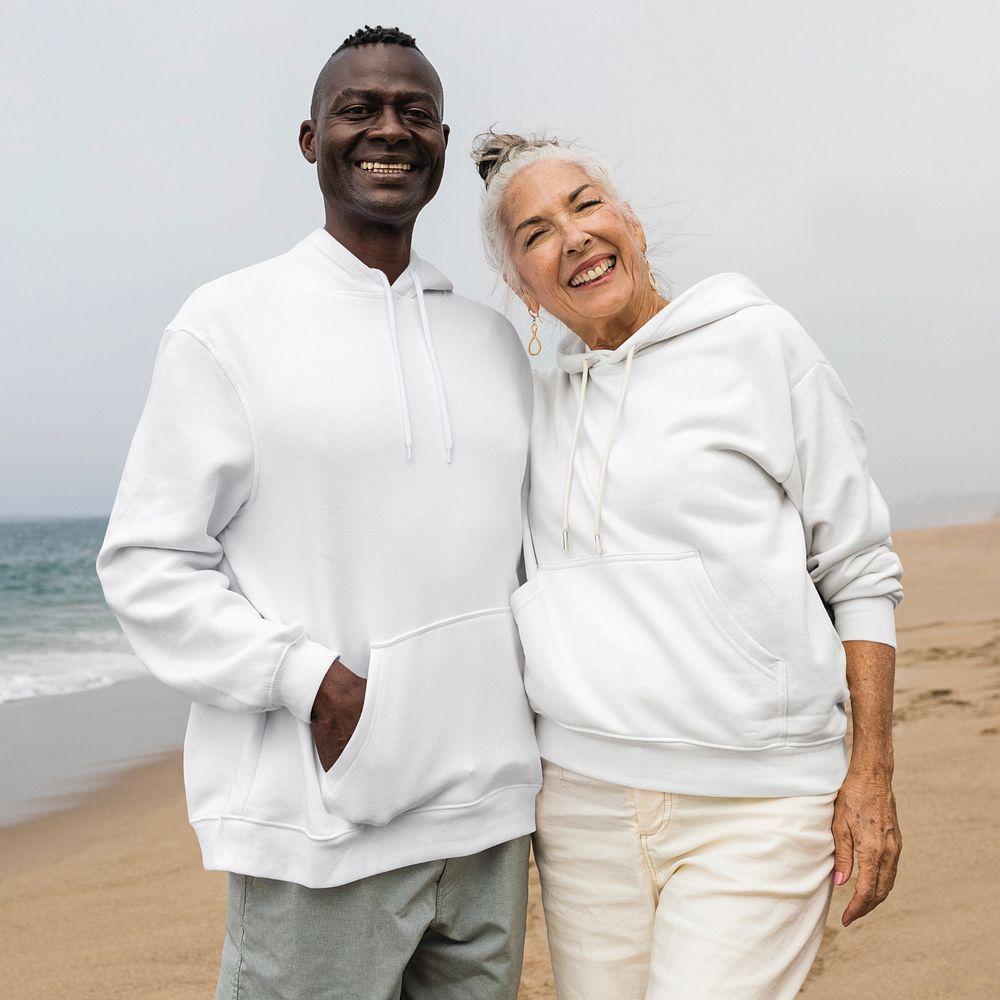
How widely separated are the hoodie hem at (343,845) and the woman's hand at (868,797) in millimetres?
562

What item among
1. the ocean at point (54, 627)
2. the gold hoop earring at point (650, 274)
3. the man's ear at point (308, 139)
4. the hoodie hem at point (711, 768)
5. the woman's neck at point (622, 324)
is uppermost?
→ the man's ear at point (308, 139)

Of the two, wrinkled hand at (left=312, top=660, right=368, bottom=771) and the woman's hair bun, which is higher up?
the woman's hair bun

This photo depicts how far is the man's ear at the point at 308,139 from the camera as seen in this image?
1.96 meters

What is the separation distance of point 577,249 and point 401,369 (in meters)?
0.38

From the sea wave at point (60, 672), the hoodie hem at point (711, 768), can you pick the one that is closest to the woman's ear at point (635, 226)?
the hoodie hem at point (711, 768)

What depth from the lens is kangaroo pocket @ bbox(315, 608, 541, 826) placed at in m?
1.62

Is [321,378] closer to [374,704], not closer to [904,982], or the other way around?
[374,704]

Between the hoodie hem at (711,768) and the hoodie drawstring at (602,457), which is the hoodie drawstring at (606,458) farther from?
the hoodie hem at (711,768)

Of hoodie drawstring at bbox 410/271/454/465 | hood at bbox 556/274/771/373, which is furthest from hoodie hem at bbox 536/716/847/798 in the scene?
hood at bbox 556/274/771/373

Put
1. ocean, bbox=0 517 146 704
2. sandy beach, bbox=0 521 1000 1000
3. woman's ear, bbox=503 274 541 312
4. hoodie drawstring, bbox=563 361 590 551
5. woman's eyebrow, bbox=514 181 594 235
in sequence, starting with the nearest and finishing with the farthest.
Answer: hoodie drawstring, bbox=563 361 590 551
woman's eyebrow, bbox=514 181 594 235
woman's ear, bbox=503 274 541 312
sandy beach, bbox=0 521 1000 1000
ocean, bbox=0 517 146 704

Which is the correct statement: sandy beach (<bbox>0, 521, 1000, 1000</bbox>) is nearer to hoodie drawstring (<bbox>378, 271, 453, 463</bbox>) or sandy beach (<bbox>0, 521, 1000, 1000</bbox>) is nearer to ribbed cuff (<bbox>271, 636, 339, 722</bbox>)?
ribbed cuff (<bbox>271, 636, 339, 722</bbox>)

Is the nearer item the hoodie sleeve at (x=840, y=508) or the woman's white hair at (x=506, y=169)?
the hoodie sleeve at (x=840, y=508)

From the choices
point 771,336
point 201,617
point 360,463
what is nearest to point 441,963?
point 201,617

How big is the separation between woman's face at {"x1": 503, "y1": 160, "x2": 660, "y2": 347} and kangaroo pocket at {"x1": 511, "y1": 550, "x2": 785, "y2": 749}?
462 millimetres
